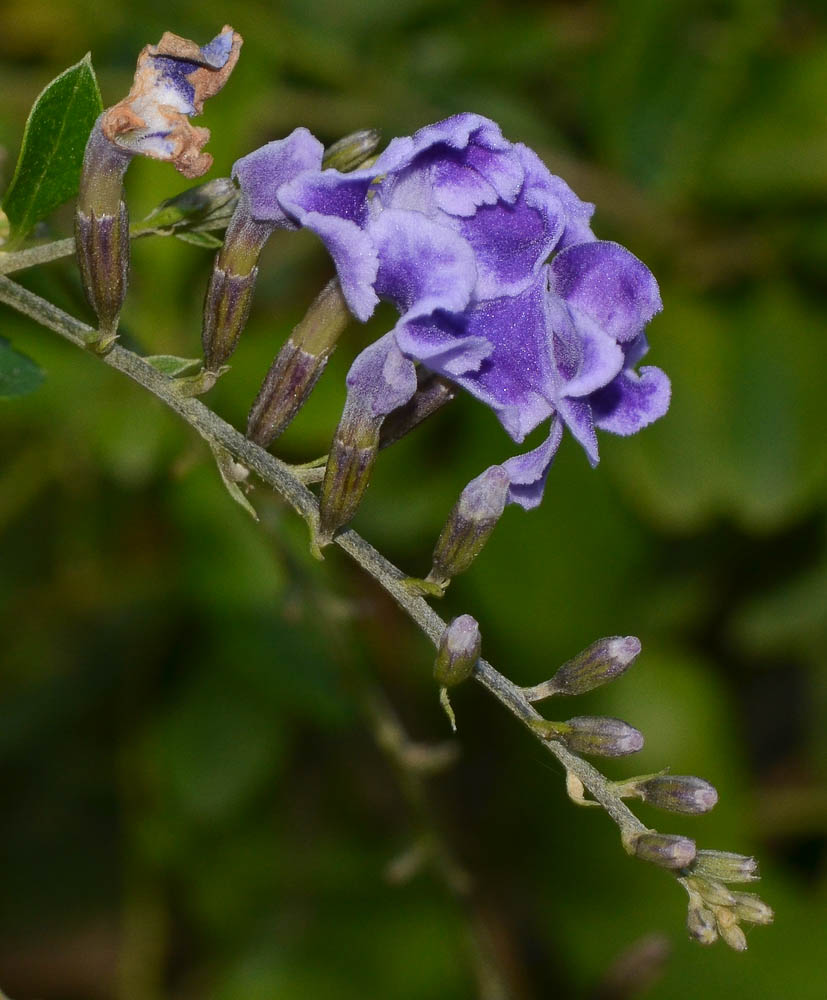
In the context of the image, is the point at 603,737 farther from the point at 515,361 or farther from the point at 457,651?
the point at 515,361

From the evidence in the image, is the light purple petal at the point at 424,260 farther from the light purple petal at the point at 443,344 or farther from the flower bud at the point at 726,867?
the flower bud at the point at 726,867

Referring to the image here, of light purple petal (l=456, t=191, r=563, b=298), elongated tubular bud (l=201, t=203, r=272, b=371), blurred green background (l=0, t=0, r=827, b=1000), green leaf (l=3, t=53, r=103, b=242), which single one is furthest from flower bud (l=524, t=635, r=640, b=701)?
blurred green background (l=0, t=0, r=827, b=1000)

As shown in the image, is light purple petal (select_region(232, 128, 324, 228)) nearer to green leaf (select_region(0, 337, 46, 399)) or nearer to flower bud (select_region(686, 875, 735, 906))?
green leaf (select_region(0, 337, 46, 399))

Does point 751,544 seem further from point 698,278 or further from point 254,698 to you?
point 254,698

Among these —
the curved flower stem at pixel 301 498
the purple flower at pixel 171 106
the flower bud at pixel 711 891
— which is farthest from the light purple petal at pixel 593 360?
the flower bud at pixel 711 891

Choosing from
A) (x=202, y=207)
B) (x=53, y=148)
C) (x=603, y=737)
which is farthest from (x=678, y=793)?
(x=53, y=148)

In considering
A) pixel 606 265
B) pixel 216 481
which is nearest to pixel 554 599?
pixel 216 481
